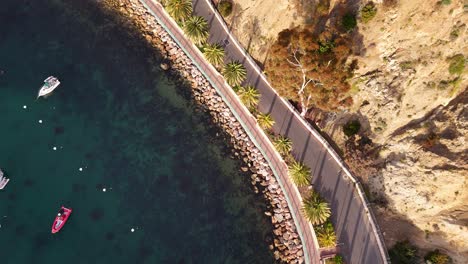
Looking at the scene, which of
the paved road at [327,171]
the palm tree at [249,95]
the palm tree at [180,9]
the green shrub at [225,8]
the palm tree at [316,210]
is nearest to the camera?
the palm tree at [316,210]

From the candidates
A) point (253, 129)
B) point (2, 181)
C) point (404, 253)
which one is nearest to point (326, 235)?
point (404, 253)

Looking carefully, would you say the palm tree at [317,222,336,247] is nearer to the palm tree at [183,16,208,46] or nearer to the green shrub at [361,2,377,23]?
the green shrub at [361,2,377,23]

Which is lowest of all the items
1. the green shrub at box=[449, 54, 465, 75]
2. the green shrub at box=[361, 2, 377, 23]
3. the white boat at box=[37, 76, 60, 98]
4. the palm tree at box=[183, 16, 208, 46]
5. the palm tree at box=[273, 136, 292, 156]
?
the white boat at box=[37, 76, 60, 98]

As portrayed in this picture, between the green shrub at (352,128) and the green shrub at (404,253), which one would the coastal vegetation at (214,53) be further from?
the green shrub at (404,253)

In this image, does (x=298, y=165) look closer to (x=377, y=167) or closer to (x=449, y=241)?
(x=377, y=167)

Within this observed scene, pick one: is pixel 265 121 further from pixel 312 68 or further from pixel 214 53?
pixel 214 53

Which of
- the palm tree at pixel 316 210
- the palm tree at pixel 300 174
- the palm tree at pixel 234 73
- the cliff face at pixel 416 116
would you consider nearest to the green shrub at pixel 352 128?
the cliff face at pixel 416 116

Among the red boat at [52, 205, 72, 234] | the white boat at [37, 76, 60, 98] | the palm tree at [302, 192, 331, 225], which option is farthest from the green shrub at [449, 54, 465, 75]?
the white boat at [37, 76, 60, 98]
